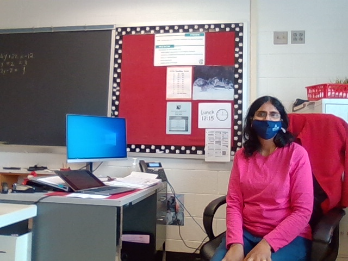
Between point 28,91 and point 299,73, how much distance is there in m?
2.24

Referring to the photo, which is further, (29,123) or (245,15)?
(29,123)

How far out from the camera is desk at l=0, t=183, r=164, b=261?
1.54 metres

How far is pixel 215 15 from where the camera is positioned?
258 centimetres

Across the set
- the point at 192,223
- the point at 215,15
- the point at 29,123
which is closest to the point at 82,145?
the point at 29,123

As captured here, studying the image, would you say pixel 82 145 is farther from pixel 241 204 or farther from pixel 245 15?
pixel 245 15

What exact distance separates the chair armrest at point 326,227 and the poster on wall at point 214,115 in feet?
3.51

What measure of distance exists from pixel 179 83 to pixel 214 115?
1.24ft

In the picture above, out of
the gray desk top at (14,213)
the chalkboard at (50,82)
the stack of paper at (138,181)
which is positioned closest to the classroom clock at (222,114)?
the stack of paper at (138,181)

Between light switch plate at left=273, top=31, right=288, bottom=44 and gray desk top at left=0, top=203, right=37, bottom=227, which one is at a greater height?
light switch plate at left=273, top=31, right=288, bottom=44

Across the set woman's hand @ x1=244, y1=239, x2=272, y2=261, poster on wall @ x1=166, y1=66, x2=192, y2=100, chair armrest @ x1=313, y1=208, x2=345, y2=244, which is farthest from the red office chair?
poster on wall @ x1=166, y1=66, x2=192, y2=100

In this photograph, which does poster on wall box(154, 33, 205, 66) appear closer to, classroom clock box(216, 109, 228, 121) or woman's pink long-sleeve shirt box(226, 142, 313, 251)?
classroom clock box(216, 109, 228, 121)

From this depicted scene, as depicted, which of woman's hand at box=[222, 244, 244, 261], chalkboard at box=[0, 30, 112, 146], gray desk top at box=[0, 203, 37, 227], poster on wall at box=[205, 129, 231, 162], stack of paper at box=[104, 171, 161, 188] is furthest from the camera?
chalkboard at box=[0, 30, 112, 146]

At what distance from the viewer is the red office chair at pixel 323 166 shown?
1633mm

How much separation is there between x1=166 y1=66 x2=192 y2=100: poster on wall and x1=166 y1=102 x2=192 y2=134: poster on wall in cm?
6
